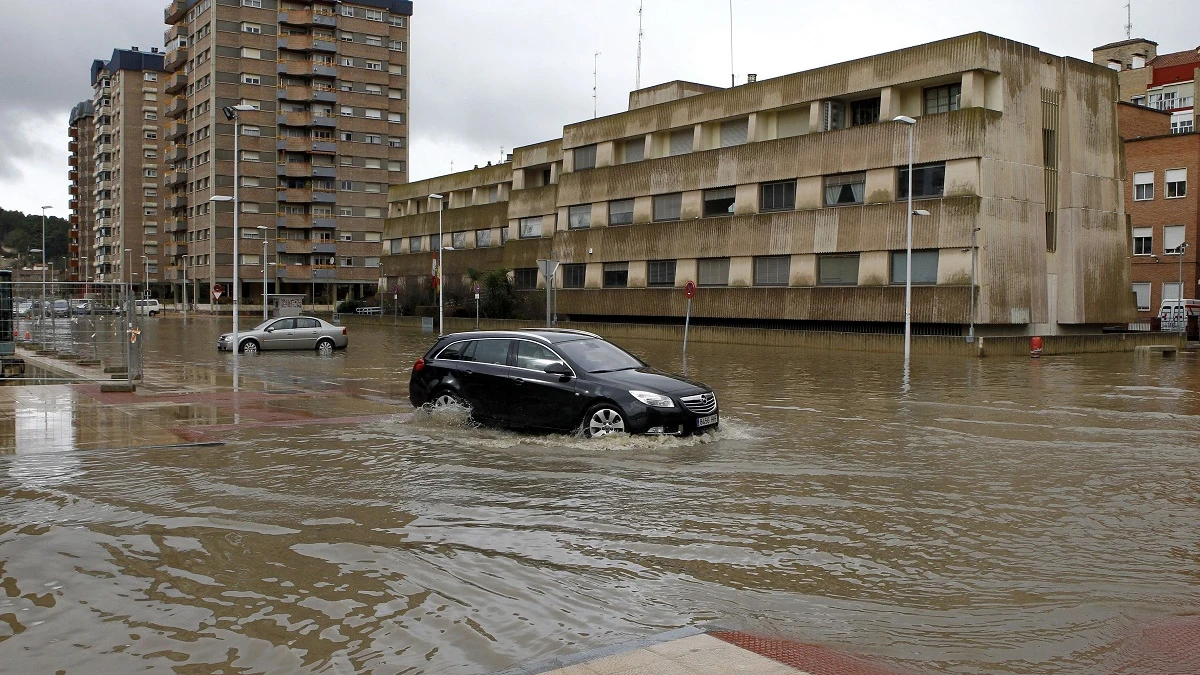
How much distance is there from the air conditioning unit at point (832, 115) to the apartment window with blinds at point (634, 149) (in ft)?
43.1

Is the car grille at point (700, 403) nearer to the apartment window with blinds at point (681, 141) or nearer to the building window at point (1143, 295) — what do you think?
the apartment window with blinds at point (681, 141)

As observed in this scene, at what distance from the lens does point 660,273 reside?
5466cm

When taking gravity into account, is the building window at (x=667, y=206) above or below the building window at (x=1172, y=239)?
above

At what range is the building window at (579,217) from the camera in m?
60.0

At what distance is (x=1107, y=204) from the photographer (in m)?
45.1

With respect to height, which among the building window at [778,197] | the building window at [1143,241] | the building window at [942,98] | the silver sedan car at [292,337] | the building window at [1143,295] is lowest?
the silver sedan car at [292,337]

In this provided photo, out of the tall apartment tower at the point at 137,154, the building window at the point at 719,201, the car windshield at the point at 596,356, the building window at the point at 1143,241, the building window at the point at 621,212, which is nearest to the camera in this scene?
the car windshield at the point at 596,356

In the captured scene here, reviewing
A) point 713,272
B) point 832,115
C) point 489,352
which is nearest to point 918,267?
point 832,115

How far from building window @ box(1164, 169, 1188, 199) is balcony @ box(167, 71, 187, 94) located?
9376 cm

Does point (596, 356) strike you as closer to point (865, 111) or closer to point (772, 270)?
point (772, 270)

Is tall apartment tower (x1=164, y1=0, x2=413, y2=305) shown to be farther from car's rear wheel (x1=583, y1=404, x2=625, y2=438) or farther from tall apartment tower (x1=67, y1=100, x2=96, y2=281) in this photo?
car's rear wheel (x1=583, y1=404, x2=625, y2=438)

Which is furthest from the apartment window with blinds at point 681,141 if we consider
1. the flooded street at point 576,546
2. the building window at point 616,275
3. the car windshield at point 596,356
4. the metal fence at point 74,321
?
the flooded street at point 576,546

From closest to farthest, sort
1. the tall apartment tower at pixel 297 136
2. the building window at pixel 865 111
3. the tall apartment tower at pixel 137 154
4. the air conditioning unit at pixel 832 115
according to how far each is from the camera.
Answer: the building window at pixel 865 111 < the air conditioning unit at pixel 832 115 < the tall apartment tower at pixel 297 136 < the tall apartment tower at pixel 137 154

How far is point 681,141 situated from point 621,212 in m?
5.67
